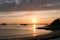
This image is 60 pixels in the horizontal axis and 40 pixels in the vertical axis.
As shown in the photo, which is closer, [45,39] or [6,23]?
[45,39]

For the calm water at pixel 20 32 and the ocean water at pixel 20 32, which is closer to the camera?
the ocean water at pixel 20 32

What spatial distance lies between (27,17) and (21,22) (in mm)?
1562

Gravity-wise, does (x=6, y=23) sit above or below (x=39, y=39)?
above

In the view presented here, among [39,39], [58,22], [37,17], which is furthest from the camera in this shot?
[37,17]

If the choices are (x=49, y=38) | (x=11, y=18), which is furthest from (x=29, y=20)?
(x=49, y=38)

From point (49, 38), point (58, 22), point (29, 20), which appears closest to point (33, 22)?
point (29, 20)

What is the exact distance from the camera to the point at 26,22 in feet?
135

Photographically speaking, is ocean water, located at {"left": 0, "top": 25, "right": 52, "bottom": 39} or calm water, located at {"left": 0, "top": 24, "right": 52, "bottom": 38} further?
calm water, located at {"left": 0, "top": 24, "right": 52, "bottom": 38}

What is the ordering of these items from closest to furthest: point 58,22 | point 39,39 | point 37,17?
point 39,39, point 58,22, point 37,17

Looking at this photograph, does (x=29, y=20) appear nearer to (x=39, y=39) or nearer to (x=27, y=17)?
(x=27, y=17)

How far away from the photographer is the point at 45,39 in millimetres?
18391

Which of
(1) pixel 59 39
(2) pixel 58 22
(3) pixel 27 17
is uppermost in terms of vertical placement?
(3) pixel 27 17

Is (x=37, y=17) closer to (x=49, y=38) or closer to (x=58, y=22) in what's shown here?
(x=58, y=22)

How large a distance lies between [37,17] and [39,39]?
22.1 m
